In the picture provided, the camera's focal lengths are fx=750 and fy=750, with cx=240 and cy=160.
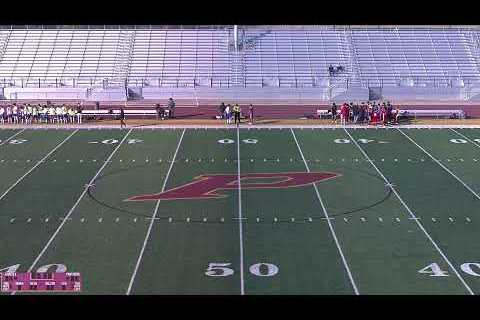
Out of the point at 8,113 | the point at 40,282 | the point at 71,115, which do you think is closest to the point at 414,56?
the point at 71,115

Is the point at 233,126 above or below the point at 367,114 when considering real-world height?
below

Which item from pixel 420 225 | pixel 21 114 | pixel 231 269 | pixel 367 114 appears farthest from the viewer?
pixel 367 114

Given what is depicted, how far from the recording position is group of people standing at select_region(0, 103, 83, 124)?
1184 inches

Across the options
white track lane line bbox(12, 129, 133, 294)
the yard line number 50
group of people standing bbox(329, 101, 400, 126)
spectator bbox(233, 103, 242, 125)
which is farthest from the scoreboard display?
group of people standing bbox(329, 101, 400, 126)

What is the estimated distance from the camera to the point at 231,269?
48.0ft

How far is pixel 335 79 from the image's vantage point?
41438 mm

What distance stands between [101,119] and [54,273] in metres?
17.7

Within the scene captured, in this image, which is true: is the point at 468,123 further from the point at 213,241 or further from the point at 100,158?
the point at 213,241

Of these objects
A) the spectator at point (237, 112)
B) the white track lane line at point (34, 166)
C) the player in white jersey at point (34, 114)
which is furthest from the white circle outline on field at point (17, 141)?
the spectator at point (237, 112)

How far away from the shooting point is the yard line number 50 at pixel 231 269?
14.4 metres

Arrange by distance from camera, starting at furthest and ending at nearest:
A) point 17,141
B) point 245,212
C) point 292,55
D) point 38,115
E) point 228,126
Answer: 1. point 292,55
2. point 38,115
3. point 228,126
4. point 17,141
5. point 245,212

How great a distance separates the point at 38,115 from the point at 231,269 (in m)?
18.2

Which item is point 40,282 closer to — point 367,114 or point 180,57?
point 367,114

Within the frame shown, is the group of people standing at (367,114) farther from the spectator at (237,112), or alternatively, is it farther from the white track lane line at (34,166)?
the white track lane line at (34,166)
